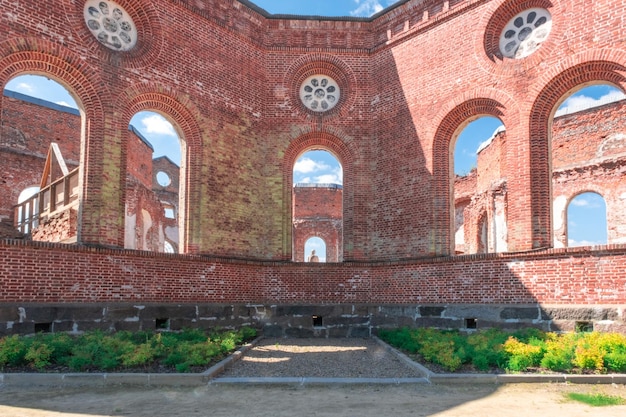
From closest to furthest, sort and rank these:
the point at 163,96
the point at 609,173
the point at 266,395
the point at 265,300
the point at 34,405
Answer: the point at 34,405
the point at 266,395
the point at 163,96
the point at 265,300
the point at 609,173

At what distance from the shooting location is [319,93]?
15680mm

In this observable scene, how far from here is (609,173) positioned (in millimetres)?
19062

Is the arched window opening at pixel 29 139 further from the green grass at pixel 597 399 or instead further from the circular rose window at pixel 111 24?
the green grass at pixel 597 399

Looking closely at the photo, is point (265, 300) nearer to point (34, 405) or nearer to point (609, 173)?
point (34, 405)

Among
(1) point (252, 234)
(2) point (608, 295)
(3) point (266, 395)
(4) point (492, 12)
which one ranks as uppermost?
(4) point (492, 12)

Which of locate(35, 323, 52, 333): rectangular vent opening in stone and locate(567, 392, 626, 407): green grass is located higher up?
locate(35, 323, 52, 333): rectangular vent opening in stone

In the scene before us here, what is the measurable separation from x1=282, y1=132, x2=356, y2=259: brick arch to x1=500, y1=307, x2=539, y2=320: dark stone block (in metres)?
4.80

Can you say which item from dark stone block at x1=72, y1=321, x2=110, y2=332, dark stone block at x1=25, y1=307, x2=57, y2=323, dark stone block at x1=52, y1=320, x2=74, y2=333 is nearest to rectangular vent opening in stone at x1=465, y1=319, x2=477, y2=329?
dark stone block at x1=72, y1=321, x2=110, y2=332

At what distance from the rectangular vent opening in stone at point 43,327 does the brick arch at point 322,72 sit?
8919 millimetres

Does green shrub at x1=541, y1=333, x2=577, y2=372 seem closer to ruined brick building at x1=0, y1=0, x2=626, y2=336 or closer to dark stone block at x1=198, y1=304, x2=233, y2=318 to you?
ruined brick building at x1=0, y1=0, x2=626, y2=336

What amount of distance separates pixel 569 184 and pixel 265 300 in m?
13.3

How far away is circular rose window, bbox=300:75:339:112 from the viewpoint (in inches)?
615

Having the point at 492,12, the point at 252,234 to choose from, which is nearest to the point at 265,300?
the point at 252,234

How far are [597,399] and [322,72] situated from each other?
1192 cm
